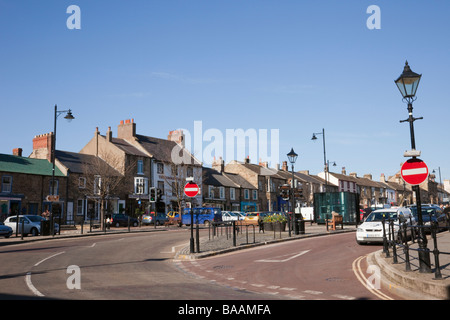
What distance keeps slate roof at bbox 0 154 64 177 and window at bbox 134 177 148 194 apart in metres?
9.87

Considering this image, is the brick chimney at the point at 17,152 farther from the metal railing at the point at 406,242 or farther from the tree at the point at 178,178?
the metal railing at the point at 406,242

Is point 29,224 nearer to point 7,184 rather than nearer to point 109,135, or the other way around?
point 7,184

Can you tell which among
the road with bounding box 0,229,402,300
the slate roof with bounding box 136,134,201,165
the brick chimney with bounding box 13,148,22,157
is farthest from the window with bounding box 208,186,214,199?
the road with bounding box 0,229,402,300

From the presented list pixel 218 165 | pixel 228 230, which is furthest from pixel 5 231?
pixel 218 165

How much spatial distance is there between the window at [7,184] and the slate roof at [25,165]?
0.79 m

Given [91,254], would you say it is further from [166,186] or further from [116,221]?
[166,186]

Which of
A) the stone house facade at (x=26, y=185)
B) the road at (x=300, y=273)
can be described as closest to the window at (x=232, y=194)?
the stone house facade at (x=26, y=185)

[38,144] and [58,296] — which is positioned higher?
[38,144]

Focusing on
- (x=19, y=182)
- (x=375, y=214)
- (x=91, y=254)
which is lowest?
(x=91, y=254)

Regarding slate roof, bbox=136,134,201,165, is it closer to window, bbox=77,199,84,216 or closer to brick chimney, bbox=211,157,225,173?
brick chimney, bbox=211,157,225,173

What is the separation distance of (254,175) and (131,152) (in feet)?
87.3
